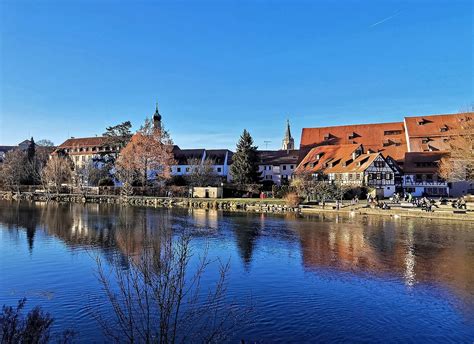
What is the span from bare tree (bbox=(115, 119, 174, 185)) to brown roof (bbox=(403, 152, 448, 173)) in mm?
33480

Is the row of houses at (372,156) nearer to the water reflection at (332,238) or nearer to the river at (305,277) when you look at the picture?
the water reflection at (332,238)

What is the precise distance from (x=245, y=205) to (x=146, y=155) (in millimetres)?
18011

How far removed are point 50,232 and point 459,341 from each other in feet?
82.8

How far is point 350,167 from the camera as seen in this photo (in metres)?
54.3

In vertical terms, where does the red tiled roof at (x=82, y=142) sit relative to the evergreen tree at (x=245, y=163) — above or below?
above

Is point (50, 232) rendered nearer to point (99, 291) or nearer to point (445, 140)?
point (99, 291)

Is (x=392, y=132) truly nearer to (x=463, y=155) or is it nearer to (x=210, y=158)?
(x=463, y=155)

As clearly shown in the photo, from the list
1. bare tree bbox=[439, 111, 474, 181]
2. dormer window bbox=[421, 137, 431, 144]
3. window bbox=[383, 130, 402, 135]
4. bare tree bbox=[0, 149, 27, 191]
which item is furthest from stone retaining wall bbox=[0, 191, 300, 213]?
window bbox=[383, 130, 402, 135]

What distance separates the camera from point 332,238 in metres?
25.9

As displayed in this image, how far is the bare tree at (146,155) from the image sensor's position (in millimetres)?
57469

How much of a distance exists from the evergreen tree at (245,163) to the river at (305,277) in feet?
90.2

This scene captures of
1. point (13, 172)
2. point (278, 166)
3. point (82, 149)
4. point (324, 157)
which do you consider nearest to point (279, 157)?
point (278, 166)

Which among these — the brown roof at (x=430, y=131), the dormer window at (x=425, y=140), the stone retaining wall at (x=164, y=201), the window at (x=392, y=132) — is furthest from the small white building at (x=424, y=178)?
the stone retaining wall at (x=164, y=201)

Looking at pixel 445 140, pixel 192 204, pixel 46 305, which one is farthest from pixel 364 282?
pixel 445 140
